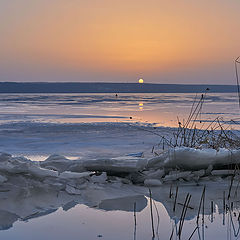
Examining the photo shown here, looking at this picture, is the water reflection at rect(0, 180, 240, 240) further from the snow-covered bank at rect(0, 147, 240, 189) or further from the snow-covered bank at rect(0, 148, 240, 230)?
the snow-covered bank at rect(0, 147, 240, 189)

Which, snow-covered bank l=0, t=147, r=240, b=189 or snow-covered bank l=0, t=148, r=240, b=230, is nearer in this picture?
snow-covered bank l=0, t=148, r=240, b=230

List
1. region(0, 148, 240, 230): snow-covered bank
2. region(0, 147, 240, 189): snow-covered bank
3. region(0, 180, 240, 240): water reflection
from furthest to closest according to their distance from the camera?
region(0, 147, 240, 189): snow-covered bank → region(0, 148, 240, 230): snow-covered bank → region(0, 180, 240, 240): water reflection

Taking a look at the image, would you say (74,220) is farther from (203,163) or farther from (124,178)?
(203,163)

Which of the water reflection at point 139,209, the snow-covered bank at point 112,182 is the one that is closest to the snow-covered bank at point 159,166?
the snow-covered bank at point 112,182

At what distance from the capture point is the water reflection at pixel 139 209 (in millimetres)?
2305

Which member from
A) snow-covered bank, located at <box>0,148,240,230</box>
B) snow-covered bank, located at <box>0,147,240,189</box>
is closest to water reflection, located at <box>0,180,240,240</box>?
snow-covered bank, located at <box>0,148,240,230</box>

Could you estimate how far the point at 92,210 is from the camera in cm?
269

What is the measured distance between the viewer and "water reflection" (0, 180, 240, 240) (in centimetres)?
230

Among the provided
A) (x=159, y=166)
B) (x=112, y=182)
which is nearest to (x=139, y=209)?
(x=112, y=182)

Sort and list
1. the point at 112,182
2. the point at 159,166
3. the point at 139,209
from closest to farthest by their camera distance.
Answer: the point at 139,209
the point at 112,182
the point at 159,166

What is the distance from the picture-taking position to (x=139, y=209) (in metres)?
2.72

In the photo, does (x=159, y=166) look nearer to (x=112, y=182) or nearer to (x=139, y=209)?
(x=112, y=182)

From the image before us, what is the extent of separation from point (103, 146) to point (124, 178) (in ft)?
9.35

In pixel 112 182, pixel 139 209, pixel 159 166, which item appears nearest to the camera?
pixel 139 209
